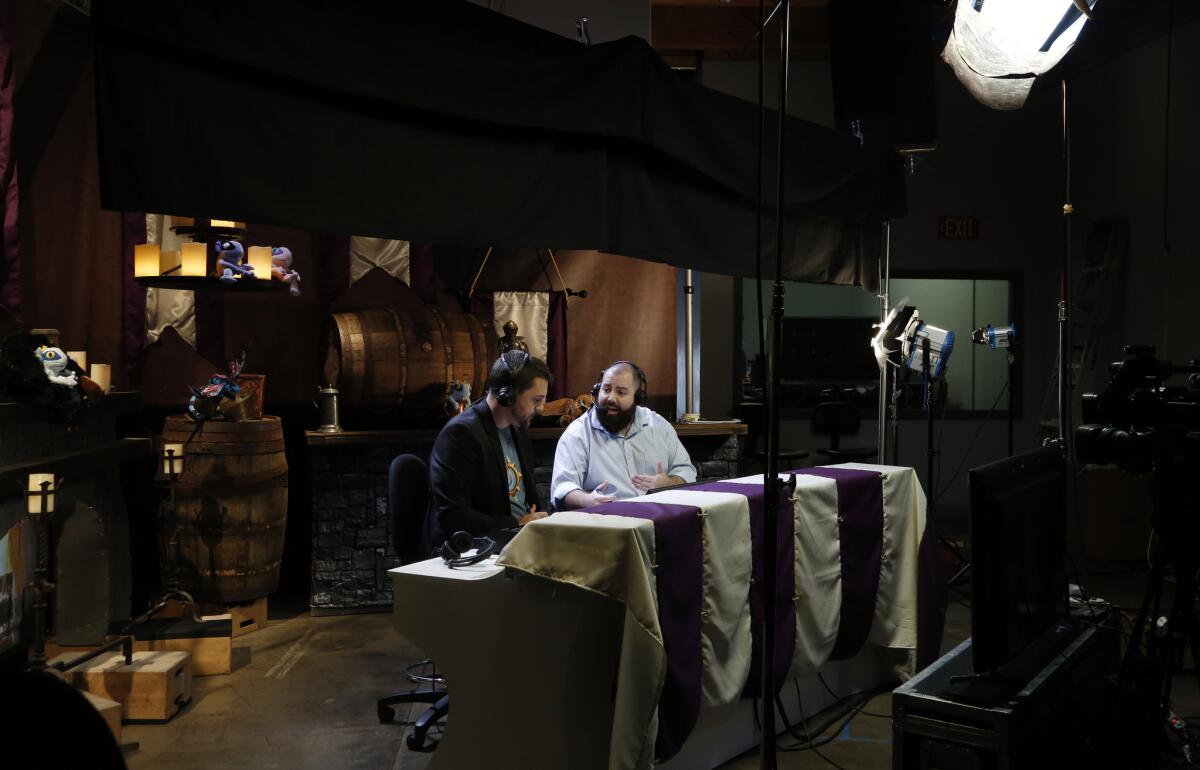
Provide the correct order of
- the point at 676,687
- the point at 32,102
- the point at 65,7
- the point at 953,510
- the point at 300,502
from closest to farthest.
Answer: the point at 676,687 < the point at 65,7 < the point at 32,102 < the point at 300,502 < the point at 953,510

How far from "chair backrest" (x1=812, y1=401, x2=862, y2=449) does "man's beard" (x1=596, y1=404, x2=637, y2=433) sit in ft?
13.5

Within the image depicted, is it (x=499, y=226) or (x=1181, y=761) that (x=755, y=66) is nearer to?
(x=499, y=226)

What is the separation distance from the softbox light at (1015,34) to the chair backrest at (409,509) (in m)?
2.69

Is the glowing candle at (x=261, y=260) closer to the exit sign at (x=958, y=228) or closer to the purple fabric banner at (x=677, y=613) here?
the purple fabric banner at (x=677, y=613)

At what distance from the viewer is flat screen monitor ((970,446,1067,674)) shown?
2828 millimetres

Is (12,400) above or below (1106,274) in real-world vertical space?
below

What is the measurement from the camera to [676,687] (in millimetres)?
3217

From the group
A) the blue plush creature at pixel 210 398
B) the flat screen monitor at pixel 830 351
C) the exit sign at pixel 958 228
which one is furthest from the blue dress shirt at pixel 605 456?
the exit sign at pixel 958 228

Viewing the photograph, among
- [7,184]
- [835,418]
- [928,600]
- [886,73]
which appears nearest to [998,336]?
[886,73]

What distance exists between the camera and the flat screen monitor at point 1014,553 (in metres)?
2.83

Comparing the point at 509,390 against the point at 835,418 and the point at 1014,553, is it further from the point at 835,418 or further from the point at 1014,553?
the point at 835,418

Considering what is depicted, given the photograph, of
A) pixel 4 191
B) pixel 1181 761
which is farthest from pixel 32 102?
pixel 1181 761

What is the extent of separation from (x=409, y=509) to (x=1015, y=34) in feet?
9.59

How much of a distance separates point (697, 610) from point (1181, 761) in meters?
2.06
